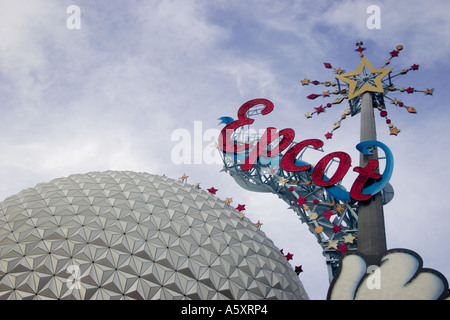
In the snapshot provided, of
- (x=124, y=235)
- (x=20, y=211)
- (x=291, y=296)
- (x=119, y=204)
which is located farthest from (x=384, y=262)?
(x=20, y=211)

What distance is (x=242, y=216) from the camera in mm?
38406

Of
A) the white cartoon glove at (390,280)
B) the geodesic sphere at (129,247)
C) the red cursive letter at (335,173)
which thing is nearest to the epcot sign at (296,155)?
the red cursive letter at (335,173)

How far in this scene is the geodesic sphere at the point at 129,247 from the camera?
27.1m

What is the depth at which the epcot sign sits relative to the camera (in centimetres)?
3525

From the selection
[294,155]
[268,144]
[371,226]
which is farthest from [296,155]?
[371,226]

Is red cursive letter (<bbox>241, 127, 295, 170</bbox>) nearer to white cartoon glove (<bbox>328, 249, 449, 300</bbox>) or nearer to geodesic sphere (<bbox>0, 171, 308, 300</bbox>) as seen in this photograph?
geodesic sphere (<bbox>0, 171, 308, 300</bbox>)

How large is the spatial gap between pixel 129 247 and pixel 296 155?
17.6 metres

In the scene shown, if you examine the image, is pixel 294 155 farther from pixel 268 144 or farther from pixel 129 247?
pixel 129 247

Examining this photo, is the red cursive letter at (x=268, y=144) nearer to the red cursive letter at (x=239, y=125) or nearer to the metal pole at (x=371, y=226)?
the red cursive letter at (x=239, y=125)

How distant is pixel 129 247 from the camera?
2962cm

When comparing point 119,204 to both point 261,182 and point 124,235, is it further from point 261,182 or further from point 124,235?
point 261,182

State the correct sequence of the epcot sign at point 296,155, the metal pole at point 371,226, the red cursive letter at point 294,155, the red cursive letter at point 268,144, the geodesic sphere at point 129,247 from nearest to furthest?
1. the geodesic sphere at point 129,247
2. the metal pole at point 371,226
3. the epcot sign at point 296,155
4. the red cursive letter at point 294,155
5. the red cursive letter at point 268,144

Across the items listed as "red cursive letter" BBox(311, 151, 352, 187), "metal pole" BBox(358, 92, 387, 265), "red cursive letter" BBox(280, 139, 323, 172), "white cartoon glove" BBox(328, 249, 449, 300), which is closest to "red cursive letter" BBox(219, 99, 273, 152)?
"red cursive letter" BBox(280, 139, 323, 172)

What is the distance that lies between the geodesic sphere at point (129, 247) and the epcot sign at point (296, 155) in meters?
6.76
